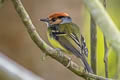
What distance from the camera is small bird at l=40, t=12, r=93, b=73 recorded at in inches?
113

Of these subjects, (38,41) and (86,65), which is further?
(86,65)

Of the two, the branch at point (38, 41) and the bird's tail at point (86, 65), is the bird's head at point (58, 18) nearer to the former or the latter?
the bird's tail at point (86, 65)

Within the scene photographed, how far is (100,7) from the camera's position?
154cm

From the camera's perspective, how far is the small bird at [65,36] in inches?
113

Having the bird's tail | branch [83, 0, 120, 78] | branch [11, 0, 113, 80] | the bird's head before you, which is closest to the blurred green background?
the bird's head

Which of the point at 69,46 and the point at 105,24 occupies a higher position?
the point at 105,24

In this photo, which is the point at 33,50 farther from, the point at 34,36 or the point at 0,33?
the point at 34,36

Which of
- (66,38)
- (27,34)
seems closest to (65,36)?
(66,38)

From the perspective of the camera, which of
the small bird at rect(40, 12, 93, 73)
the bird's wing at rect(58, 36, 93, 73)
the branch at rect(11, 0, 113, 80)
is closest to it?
the branch at rect(11, 0, 113, 80)

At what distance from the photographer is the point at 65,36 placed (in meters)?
3.10

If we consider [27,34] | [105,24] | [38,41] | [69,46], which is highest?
[105,24]

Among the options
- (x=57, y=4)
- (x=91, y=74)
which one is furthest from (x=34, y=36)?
(x=57, y=4)

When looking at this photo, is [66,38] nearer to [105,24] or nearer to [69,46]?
[69,46]

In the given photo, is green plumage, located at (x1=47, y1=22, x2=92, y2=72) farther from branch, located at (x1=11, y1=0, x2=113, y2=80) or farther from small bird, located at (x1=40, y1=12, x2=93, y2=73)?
branch, located at (x1=11, y1=0, x2=113, y2=80)
